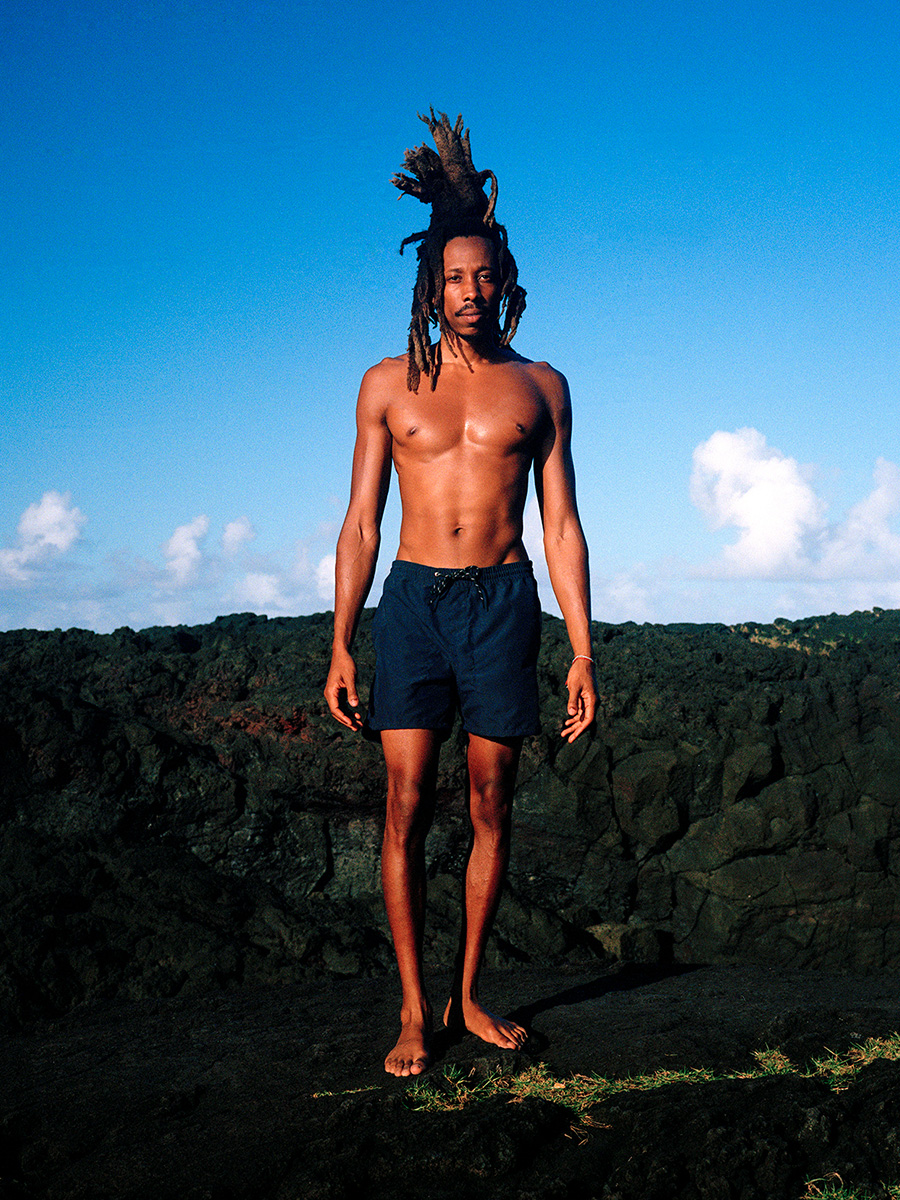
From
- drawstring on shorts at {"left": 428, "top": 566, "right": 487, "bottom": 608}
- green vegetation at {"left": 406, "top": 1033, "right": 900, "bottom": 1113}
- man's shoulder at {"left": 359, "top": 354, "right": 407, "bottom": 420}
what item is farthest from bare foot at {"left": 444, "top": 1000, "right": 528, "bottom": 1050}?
man's shoulder at {"left": 359, "top": 354, "right": 407, "bottom": 420}

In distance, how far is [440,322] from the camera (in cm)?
374

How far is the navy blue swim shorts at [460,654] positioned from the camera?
136 inches

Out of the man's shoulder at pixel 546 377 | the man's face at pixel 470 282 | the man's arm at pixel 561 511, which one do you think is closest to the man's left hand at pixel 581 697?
the man's arm at pixel 561 511

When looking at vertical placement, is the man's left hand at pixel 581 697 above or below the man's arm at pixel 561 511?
below

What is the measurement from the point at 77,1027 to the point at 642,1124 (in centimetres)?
258

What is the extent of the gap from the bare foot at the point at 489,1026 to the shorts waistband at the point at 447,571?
60.1 inches

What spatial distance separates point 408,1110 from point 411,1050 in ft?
1.29

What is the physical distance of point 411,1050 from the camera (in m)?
3.27

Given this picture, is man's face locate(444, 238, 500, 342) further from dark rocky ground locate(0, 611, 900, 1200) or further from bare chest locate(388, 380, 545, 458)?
dark rocky ground locate(0, 611, 900, 1200)

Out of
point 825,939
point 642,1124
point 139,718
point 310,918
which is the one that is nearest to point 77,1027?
point 310,918

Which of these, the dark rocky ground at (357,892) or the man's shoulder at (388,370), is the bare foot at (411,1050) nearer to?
the dark rocky ground at (357,892)

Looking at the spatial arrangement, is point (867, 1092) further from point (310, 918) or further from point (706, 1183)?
point (310, 918)

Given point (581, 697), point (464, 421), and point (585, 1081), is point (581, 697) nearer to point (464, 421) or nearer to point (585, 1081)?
point (464, 421)

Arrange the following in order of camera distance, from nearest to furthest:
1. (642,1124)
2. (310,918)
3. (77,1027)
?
(642,1124) < (77,1027) < (310,918)
